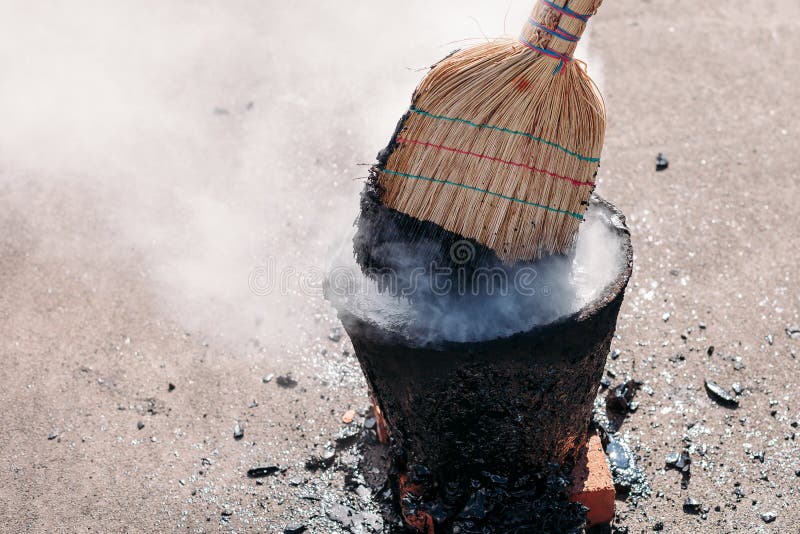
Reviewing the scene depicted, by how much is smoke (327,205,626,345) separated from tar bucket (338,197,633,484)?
37mm

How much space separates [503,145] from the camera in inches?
109

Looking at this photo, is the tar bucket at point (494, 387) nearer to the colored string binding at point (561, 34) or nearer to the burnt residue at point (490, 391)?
the burnt residue at point (490, 391)

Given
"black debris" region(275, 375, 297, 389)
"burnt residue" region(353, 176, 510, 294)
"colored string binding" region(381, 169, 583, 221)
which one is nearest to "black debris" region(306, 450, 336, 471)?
"black debris" region(275, 375, 297, 389)

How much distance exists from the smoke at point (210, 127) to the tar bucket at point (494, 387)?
158 cm

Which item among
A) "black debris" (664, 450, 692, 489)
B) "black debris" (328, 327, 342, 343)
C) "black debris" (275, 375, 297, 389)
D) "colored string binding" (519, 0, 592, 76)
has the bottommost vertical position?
"black debris" (275, 375, 297, 389)

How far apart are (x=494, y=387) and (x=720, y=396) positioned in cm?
175

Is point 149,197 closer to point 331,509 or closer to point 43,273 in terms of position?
point 43,273

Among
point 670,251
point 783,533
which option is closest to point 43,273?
point 670,251

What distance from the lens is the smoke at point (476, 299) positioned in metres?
2.95

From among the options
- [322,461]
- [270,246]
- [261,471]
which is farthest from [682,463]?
[270,246]

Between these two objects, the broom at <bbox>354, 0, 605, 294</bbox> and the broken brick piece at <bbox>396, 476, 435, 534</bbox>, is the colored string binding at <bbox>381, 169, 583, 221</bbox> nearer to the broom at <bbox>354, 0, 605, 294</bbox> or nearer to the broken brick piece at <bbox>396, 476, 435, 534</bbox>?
the broom at <bbox>354, 0, 605, 294</bbox>

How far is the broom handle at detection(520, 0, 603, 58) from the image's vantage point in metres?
2.57

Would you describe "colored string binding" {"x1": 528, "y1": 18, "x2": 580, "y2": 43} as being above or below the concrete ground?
above

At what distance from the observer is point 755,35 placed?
22.1 ft
